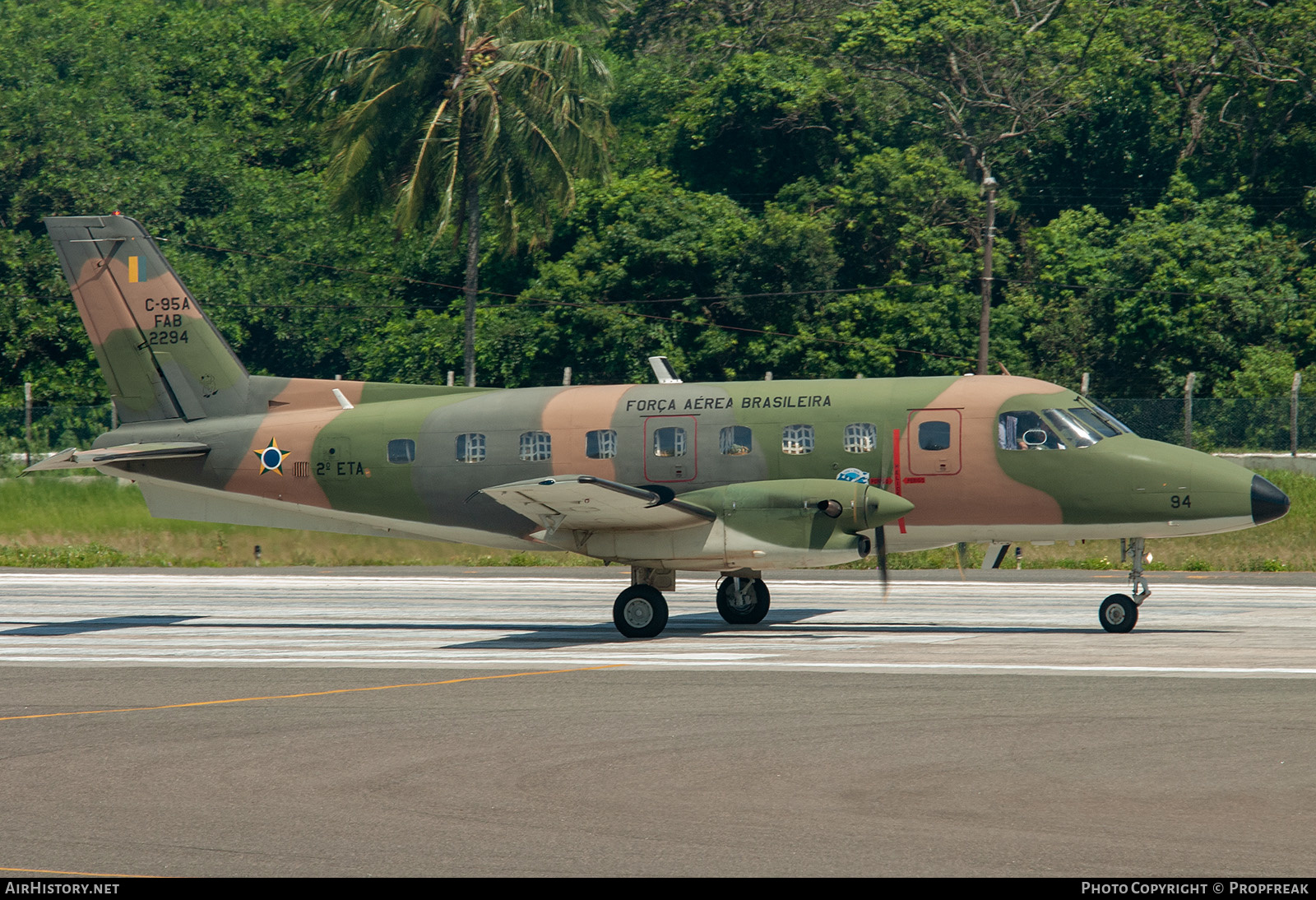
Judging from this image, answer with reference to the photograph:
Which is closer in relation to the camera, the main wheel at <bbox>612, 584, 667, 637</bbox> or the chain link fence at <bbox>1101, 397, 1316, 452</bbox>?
the main wheel at <bbox>612, 584, 667, 637</bbox>

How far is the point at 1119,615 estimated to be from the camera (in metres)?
19.2

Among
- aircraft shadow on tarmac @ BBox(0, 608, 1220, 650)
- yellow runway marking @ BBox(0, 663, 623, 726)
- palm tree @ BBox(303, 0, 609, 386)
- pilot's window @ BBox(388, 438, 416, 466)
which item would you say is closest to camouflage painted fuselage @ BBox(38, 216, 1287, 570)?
pilot's window @ BBox(388, 438, 416, 466)

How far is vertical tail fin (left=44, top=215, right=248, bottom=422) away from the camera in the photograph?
22953 mm

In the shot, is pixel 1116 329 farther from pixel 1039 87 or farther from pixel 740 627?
pixel 740 627

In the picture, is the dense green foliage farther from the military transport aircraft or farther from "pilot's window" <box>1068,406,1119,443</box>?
"pilot's window" <box>1068,406,1119,443</box>

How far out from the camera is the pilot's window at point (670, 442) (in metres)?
20.4

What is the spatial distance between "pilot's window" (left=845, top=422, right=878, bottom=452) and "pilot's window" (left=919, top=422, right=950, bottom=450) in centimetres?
65

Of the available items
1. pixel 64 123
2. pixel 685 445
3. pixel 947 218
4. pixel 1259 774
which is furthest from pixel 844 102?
pixel 1259 774

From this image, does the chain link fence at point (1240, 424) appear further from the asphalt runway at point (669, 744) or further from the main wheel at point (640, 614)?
the main wheel at point (640, 614)

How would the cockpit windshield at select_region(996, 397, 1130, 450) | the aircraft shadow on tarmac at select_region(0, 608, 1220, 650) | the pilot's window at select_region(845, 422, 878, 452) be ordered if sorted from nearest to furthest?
1. the cockpit windshield at select_region(996, 397, 1130, 450)
2. the aircraft shadow on tarmac at select_region(0, 608, 1220, 650)
3. the pilot's window at select_region(845, 422, 878, 452)

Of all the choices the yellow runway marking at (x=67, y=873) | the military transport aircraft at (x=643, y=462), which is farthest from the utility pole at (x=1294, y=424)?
the yellow runway marking at (x=67, y=873)

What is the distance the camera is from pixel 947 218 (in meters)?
54.4

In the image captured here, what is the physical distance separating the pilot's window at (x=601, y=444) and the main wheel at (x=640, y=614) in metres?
2.15

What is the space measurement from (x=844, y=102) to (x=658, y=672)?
43.8 metres
